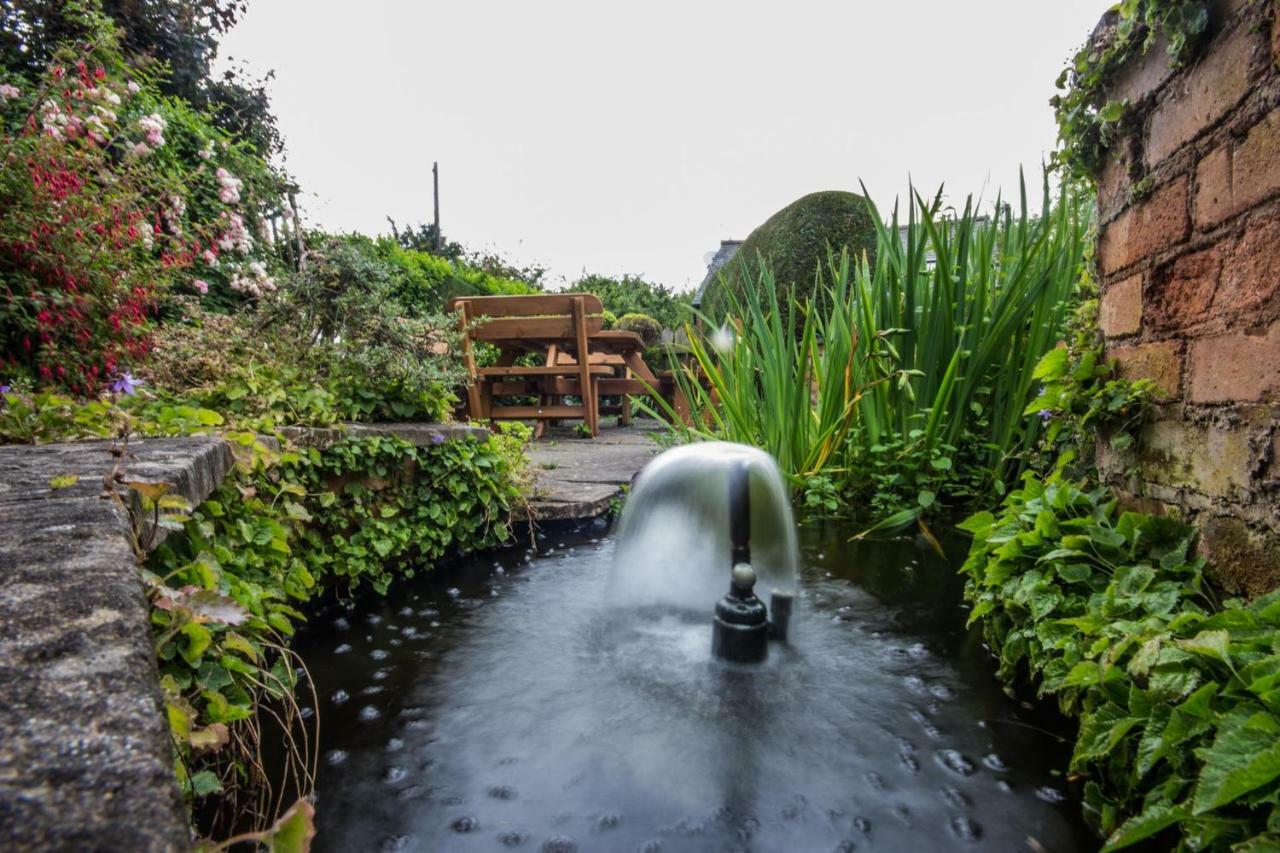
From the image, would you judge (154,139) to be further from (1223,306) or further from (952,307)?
(1223,306)

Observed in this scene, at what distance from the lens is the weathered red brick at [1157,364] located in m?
1.25

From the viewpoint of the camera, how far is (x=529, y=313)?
18.1ft

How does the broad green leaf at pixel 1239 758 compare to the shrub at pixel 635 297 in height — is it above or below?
below

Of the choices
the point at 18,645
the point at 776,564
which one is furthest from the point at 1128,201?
the point at 18,645

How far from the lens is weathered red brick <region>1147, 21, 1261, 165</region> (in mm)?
1046

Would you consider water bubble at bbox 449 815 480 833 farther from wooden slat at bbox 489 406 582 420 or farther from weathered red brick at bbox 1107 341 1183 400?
wooden slat at bbox 489 406 582 420

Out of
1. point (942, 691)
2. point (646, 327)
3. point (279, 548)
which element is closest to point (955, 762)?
point (942, 691)

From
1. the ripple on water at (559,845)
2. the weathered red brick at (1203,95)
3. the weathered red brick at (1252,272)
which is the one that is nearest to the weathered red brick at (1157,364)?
the weathered red brick at (1252,272)

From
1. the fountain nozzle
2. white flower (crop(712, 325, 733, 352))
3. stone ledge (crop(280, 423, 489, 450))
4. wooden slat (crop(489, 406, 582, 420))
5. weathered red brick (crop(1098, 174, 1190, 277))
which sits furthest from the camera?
wooden slat (crop(489, 406, 582, 420))

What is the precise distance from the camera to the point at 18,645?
1.31ft

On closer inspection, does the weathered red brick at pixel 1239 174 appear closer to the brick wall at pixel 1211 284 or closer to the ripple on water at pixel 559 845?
the brick wall at pixel 1211 284

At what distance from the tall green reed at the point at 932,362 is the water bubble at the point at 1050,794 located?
46.6 inches

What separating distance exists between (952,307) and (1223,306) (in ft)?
4.19

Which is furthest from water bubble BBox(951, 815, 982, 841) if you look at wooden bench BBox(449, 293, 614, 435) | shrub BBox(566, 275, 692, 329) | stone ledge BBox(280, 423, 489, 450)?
shrub BBox(566, 275, 692, 329)
